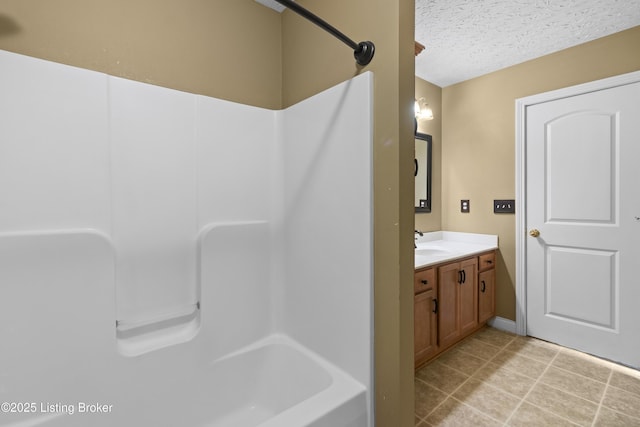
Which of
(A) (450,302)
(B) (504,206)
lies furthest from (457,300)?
(B) (504,206)

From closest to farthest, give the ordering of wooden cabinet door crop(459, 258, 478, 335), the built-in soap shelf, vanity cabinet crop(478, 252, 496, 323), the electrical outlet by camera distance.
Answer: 1. the built-in soap shelf
2. wooden cabinet door crop(459, 258, 478, 335)
3. vanity cabinet crop(478, 252, 496, 323)
4. the electrical outlet

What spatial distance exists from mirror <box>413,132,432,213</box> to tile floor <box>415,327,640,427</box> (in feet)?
4.41

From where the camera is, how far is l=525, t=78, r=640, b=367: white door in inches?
82.4

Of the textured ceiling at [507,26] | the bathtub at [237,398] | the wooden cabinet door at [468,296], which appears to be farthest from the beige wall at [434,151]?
the bathtub at [237,398]

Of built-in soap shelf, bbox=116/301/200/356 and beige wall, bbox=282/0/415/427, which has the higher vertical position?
beige wall, bbox=282/0/415/427

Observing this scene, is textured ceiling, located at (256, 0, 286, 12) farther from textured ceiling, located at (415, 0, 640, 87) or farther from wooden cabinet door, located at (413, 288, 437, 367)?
wooden cabinet door, located at (413, 288, 437, 367)

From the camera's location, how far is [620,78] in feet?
6.89

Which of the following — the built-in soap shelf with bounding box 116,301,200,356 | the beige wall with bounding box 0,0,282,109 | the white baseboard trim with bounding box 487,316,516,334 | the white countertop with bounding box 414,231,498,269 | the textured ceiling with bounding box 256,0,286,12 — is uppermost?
the textured ceiling with bounding box 256,0,286,12

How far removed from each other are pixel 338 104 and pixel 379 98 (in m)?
0.22

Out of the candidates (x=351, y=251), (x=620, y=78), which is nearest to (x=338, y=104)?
(x=351, y=251)

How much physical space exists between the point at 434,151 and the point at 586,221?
1412mm

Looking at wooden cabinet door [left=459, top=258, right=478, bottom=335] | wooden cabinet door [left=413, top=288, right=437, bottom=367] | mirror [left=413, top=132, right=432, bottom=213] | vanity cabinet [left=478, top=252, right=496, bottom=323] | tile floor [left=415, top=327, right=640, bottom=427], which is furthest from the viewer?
mirror [left=413, top=132, right=432, bottom=213]

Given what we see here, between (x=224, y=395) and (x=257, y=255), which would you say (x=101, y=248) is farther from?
(x=224, y=395)

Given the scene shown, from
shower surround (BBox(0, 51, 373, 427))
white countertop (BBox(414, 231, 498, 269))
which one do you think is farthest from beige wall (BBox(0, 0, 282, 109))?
white countertop (BBox(414, 231, 498, 269))
